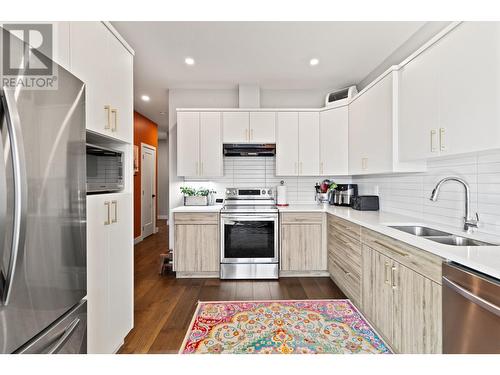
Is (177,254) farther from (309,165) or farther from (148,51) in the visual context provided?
(148,51)

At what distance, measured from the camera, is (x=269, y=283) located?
319cm

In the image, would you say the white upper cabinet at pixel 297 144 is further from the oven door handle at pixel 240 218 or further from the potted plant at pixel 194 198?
the potted plant at pixel 194 198

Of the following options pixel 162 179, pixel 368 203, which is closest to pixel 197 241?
pixel 368 203

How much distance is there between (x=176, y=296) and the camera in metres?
2.84

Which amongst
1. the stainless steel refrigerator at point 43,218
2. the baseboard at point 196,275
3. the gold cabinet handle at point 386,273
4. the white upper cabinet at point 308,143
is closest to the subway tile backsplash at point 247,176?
the white upper cabinet at point 308,143

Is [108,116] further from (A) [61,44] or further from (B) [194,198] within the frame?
(B) [194,198]

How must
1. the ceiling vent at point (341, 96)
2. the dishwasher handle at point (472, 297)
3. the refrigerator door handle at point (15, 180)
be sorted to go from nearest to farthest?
the refrigerator door handle at point (15, 180), the dishwasher handle at point (472, 297), the ceiling vent at point (341, 96)

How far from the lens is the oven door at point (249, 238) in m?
3.30

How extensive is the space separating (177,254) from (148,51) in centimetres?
250

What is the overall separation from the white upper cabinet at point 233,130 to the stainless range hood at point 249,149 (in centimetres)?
8

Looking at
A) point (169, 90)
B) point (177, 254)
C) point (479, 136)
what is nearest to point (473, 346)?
point (479, 136)

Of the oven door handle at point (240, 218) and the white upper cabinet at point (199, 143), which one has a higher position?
the white upper cabinet at point (199, 143)

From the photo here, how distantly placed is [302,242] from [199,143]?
1999 mm

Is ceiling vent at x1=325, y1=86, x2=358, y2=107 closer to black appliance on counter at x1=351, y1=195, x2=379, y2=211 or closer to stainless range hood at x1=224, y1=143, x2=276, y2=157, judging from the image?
stainless range hood at x1=224, y1=143, x2=276, y2=157
